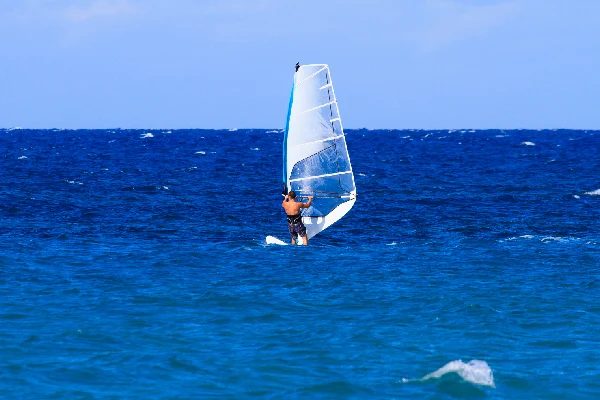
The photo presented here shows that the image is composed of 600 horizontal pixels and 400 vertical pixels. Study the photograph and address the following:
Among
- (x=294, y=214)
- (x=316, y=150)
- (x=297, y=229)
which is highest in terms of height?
(x=316, y=150)

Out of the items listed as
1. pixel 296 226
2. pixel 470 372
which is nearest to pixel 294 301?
pixel 470 372

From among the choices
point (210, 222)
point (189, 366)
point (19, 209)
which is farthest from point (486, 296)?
point (19, 209)

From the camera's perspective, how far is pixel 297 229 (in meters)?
30.9

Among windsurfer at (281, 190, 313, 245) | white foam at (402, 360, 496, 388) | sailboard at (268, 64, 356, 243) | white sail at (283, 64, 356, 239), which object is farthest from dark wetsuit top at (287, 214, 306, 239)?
white foam at (402, 360, 496, 388)

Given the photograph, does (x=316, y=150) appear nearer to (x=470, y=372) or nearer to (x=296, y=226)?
(x=296, y=226)

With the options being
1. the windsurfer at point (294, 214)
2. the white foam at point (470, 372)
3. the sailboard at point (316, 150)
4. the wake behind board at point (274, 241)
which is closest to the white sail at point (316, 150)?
the sailboard at point (316, 150)

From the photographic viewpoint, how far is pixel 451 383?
14.6 meters

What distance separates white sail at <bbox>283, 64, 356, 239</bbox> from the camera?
30453 mm

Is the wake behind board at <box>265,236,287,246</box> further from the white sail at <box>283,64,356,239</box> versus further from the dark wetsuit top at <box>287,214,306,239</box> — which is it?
the white sail at <box>283,64,356,239</box>

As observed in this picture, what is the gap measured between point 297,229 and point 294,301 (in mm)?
10082

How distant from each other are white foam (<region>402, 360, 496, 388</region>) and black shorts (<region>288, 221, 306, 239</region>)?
15637mm

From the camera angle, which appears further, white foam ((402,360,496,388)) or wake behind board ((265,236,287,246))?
wake behind board ((265,236,287,246))

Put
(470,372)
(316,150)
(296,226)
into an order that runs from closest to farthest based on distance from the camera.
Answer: (470,372), (296,226), (316,150)

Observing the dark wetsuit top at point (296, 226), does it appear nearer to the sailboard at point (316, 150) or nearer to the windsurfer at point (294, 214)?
the windsurfer at point (294, 214)
